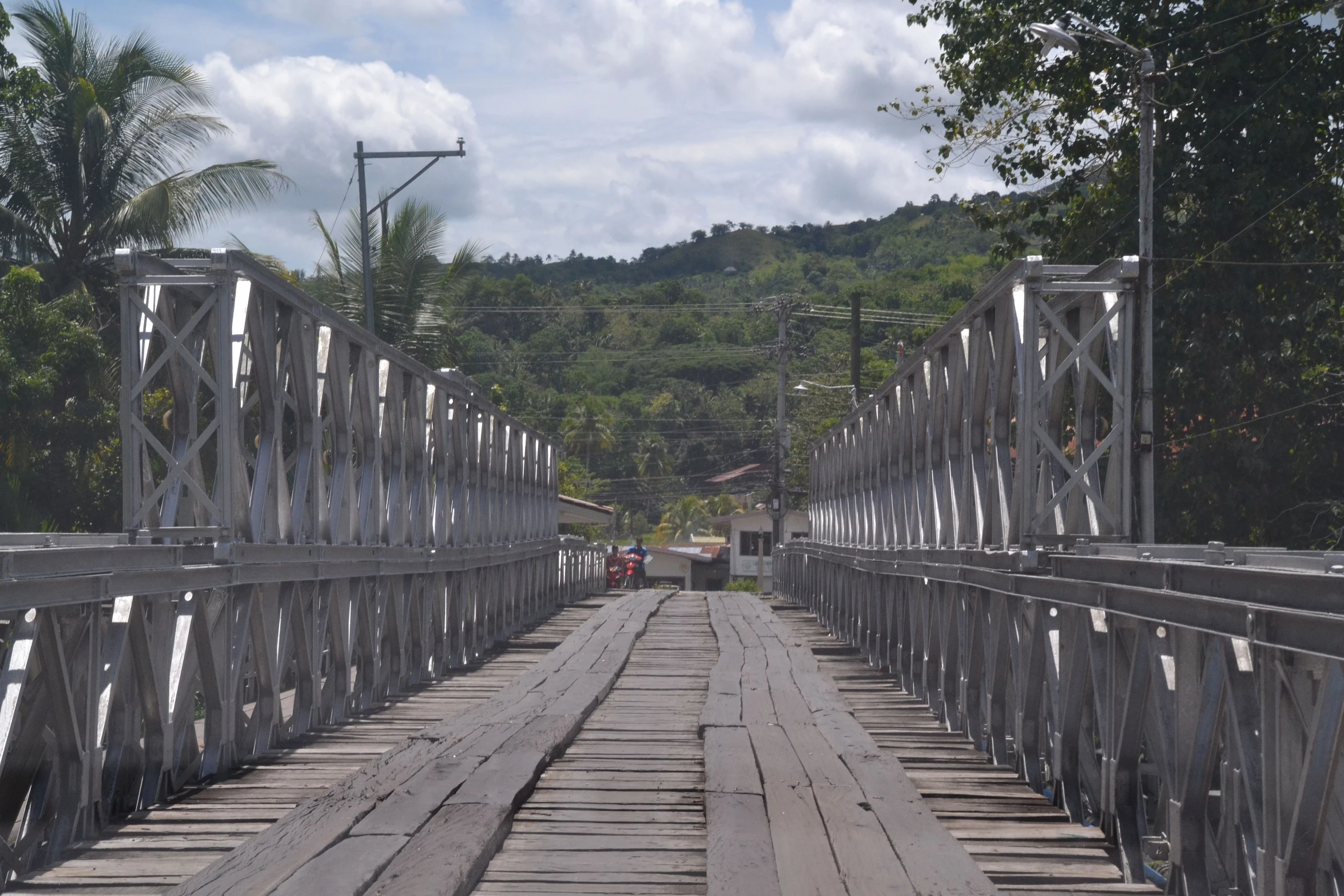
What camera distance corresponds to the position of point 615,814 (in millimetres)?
6273

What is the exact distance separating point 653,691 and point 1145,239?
7.89 metres

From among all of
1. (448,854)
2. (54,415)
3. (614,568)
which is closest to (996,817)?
(448,854)

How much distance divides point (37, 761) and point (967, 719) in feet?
18.6

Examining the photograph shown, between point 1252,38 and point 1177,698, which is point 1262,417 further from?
point 1177,698

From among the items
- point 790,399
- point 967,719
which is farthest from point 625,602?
point 790,399

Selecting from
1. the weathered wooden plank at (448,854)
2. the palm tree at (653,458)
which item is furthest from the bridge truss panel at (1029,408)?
the palm tree at (653,458)

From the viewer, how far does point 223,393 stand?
305 inches

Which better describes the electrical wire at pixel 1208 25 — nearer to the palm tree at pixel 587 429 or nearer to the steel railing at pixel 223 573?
the steel railing at pixel 223 573

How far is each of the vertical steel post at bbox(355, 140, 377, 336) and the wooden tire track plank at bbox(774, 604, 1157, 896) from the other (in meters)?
14.8

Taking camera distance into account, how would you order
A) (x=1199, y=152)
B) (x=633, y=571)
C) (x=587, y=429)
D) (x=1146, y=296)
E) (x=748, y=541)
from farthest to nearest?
(x=587, y=429) → (x=748, y=541) → (x=633, y=571) → (x=1199, y=152) → (x=1146, y=296)

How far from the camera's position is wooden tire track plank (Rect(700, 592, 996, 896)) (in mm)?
4812

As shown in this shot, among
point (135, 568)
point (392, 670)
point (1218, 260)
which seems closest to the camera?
point (135, 568)

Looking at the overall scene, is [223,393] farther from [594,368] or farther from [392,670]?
[594,368]

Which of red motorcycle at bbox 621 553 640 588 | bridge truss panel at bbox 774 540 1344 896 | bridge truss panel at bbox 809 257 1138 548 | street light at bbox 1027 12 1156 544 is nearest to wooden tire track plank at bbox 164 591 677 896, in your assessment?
bridge truss panel at bbox 774 540 1344 896
